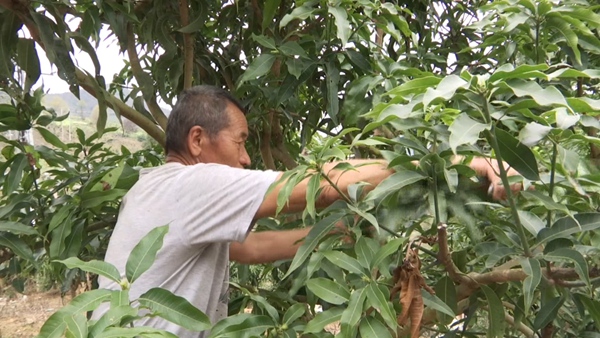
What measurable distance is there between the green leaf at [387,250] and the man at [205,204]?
13 centimetres

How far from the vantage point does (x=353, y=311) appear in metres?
0.82

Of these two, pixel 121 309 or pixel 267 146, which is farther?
pixel 267 146

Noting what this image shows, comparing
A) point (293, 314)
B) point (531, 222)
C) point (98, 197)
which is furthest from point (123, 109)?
point (531, 222)

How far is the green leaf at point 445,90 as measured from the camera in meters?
0.65

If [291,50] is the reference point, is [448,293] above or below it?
below

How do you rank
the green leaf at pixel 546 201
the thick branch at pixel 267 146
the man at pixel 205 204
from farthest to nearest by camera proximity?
the thick branch at pixel 267 146, the man at pixel 205 204, the green leaf at pixel 546 201

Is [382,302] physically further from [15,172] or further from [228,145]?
[15,172]

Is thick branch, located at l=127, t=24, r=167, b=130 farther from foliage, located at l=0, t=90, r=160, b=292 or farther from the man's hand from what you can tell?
the man's hand

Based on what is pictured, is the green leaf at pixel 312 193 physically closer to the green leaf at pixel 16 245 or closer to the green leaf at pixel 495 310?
the green leaf at pixel 495 310

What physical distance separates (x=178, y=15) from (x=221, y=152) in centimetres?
50

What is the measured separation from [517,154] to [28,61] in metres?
1.06

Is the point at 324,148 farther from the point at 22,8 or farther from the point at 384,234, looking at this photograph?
the point at 22,8

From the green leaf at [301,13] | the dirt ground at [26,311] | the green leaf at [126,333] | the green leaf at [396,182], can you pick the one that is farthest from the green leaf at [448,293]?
the dirt ground at [26,311]

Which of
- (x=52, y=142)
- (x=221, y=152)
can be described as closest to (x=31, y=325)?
(x=52, y=142)
